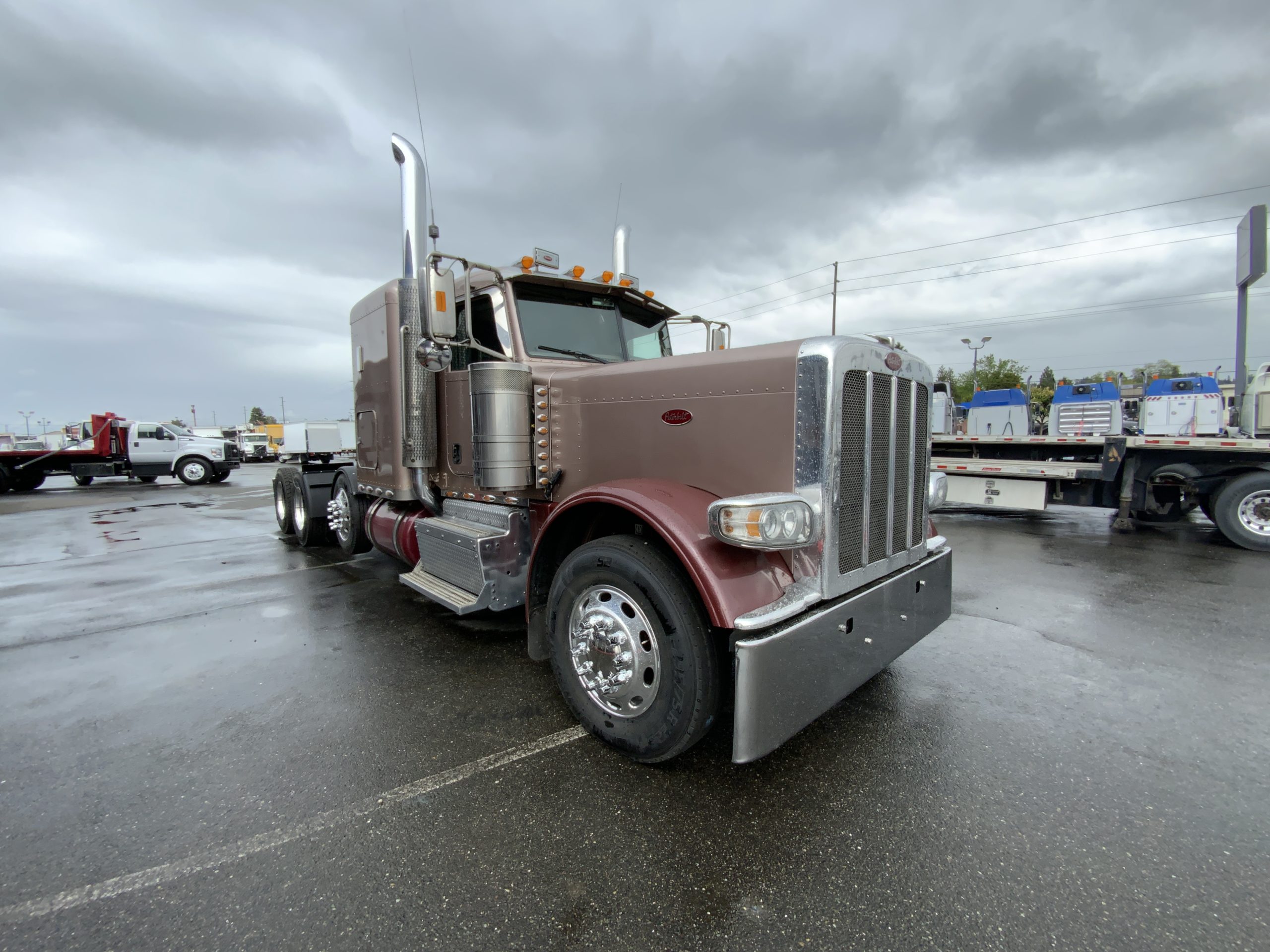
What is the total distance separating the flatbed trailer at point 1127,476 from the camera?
276 inches

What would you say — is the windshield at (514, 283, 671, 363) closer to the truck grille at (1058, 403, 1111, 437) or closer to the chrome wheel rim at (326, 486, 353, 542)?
the chrome wheel rim at (326, 486, 353, 542)

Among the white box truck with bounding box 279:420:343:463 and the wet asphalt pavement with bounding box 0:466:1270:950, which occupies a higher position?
the white box truck with bounding box 279:420:343:463

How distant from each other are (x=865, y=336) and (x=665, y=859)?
2282mm

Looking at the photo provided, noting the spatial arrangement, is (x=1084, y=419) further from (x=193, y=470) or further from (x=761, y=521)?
(x=193, y=470)

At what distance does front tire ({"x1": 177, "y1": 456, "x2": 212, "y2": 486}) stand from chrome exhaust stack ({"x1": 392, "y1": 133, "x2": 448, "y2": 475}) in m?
20.4

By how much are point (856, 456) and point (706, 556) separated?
2.66 ft

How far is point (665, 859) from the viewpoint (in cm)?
202

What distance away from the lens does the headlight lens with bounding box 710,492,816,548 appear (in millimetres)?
2139

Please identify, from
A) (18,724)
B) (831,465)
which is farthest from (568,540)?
(18,724)

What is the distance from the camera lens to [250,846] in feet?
6.81

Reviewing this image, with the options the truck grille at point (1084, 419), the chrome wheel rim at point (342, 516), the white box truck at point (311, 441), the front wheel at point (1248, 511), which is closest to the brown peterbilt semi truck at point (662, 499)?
the chrome wheel rim at point (342, 516)

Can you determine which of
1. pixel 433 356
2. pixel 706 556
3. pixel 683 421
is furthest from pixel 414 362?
pixel 706 556

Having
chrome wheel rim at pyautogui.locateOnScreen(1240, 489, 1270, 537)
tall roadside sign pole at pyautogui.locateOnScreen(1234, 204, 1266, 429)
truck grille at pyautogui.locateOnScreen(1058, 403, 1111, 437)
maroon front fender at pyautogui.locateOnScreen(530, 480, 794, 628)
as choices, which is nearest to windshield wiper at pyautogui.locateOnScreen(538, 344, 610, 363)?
maroon front fender at pyautogui.locateOnScreen(530, 480, 794, 628)

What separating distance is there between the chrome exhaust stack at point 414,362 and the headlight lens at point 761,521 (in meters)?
2.80
